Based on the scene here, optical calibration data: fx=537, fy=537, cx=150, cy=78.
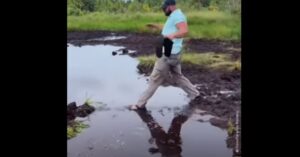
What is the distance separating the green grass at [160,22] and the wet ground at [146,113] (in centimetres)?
7

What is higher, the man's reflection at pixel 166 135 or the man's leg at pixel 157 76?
the man's leg at pixel 157 76

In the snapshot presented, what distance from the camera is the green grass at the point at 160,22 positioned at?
10.7ft

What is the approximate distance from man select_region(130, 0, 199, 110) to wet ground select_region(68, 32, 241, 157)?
52mm

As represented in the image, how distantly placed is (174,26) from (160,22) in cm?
10

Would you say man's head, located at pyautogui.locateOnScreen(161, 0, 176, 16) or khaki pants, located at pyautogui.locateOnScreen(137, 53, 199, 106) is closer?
man's head, located at pyautogui.locateOnScreen(161, 0, 176, 16)

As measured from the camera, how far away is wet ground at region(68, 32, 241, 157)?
3324 millimetres

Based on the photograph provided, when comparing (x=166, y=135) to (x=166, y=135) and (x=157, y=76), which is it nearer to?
(x=166, y=135)

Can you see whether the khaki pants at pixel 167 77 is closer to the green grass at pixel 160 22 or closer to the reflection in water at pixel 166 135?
the reflection in water at pixel 166 135

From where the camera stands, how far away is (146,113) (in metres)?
3.72

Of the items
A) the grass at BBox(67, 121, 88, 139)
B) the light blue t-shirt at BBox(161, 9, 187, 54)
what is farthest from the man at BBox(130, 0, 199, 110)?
the grass at BBox(67, 121, 88, 139)

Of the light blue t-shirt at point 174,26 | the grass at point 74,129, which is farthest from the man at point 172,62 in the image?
the grass at point 74,129

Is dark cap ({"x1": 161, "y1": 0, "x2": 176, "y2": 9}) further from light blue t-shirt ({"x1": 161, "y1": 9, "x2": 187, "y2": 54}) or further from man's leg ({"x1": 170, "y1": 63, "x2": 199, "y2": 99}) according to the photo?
man's leg ({"x1": 170, "y1": 63, "x2": 199, "y2": 99})
